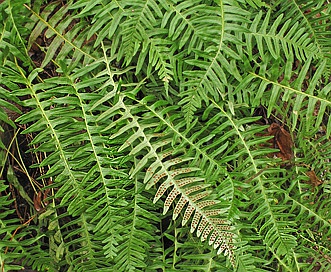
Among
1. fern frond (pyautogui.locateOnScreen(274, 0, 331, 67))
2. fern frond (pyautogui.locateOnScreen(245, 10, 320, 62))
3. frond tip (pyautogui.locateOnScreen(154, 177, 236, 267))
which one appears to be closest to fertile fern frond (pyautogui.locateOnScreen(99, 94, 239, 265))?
frond tip (pyautogui.locateOnScreen(154, 177, 236, 267))

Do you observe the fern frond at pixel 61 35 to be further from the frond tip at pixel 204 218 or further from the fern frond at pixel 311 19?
the fern frond at pixel 311 19

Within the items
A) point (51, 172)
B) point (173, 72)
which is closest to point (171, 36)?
point (173, 72)

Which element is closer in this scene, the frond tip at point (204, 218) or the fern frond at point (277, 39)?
the frond tip at point (204, 218)

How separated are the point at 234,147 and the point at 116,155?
1.11 feet

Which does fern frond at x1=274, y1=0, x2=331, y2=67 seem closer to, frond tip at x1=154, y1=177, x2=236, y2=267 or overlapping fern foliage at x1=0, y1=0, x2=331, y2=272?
overlapping fern foliage at x1=0, y1=0, x2=331, y2=272

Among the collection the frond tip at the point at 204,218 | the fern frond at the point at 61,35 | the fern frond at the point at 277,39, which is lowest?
Answer: the frond tip at the point at 204,218

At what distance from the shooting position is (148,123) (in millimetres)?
1172

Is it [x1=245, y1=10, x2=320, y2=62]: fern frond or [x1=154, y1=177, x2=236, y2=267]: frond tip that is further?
[x1=245, y1=10, x2=320, y2=62]: fern frond

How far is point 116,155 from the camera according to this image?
1.14 m

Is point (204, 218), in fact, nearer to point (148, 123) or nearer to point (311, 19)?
point (148, 123)

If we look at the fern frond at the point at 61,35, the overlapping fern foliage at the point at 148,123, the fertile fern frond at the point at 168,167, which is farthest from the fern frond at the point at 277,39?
the fern frond at the point at 61,35

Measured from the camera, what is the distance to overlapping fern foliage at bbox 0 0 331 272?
1106 millimetres

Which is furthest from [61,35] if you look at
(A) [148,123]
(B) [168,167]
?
(B) [168,167]

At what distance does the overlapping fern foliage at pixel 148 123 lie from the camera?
1.11 meters
